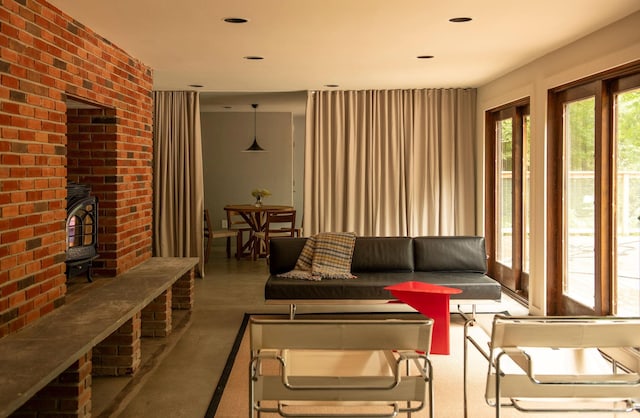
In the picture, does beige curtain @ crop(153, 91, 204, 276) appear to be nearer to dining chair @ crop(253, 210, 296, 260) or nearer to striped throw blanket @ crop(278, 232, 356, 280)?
dining chair @ crop(253, 210, 296, 260)

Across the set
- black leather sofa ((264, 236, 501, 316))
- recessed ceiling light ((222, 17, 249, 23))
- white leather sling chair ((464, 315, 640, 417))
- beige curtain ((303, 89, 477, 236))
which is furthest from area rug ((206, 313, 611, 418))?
beige curtain ((303, 89, 477, 236))

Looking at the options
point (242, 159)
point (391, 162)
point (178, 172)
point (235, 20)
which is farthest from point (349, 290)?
point (242, 159)

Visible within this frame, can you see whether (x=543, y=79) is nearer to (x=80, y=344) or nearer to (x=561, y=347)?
(x=561, y=347)

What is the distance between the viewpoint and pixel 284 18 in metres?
4.45

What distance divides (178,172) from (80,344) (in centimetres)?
537

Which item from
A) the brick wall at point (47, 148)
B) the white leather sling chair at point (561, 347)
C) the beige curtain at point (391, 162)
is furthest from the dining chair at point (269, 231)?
the white leather sling chair at point (561, 347)

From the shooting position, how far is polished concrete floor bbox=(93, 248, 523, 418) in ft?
12.4

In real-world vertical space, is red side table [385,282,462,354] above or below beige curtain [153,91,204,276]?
below

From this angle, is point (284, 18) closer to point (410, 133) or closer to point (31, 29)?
point (31, 29)

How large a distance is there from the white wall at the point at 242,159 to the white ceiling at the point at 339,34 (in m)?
4.39

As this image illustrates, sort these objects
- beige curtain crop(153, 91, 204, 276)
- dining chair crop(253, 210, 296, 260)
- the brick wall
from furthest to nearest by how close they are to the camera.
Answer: dining chair crop(253, 210, 296, 260), beige curtain crop(153, 91, 204, 276), the brick wall

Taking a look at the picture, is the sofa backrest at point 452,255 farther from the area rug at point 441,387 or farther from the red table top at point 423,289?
the red table top at point 423,289

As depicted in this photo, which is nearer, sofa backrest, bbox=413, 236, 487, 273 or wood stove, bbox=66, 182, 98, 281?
wood stove, bbox=66, 182, 98, 281

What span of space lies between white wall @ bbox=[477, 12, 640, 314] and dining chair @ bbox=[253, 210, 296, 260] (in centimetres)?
359
